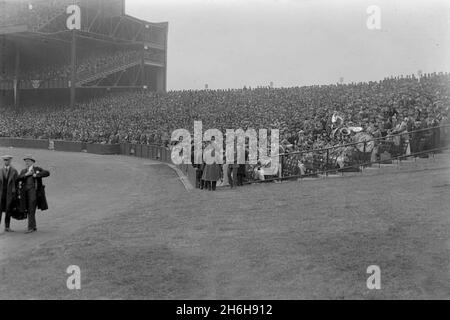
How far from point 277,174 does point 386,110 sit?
196 inches

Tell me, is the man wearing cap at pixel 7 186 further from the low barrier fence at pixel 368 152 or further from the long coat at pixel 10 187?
the low barrier fence at pixel 368 152

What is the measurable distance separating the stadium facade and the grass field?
137ft

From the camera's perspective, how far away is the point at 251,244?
35.3ft

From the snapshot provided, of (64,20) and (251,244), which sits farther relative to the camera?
(64,20)

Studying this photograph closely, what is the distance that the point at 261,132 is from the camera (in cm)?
2423

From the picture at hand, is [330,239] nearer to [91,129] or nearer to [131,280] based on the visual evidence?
[131,280]

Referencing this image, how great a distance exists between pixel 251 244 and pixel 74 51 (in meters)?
48.7

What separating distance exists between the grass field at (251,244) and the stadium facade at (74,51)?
137ft

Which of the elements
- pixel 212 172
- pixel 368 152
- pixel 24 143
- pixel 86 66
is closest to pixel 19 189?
pixel 212 172

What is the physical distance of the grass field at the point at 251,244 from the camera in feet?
27.8

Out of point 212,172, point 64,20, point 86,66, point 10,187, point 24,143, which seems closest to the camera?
point 10,187

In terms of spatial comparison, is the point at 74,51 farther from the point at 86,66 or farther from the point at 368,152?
the point at 368,152

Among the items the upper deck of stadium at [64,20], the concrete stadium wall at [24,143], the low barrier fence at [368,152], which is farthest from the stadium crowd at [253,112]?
the upper deck of stadium at [64,20]
